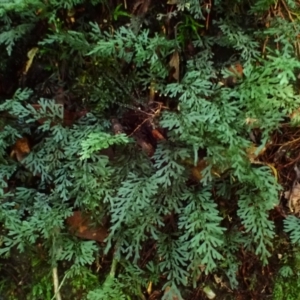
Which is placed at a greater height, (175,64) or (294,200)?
(175,64)

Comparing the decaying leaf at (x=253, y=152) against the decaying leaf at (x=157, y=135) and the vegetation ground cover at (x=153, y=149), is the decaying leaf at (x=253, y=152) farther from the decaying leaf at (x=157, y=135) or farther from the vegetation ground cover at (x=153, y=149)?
the decaying leaf at (x=157, y=135)

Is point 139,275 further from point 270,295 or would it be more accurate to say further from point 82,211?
point 270,295

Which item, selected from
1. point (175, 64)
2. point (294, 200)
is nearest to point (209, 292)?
point (294, 200)

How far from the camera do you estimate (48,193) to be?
1156 millimetres

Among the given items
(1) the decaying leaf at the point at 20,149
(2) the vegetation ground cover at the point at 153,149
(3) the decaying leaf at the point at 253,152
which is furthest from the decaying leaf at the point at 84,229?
(3) the decaying leaf at the point at 253,152

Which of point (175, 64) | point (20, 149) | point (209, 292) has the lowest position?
point (209, 292)

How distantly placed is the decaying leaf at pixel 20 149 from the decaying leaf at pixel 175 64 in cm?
38

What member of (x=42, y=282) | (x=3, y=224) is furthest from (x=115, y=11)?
(x=42, y=282)

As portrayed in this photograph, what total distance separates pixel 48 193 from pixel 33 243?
117 millimetres

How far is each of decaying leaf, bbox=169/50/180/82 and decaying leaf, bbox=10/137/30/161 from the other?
38 centimetres

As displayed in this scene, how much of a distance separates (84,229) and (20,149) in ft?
0.78

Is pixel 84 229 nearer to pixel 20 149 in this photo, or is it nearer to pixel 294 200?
pixel 20 149

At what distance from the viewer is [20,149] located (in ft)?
3.82

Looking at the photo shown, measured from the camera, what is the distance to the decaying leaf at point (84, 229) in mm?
1121
